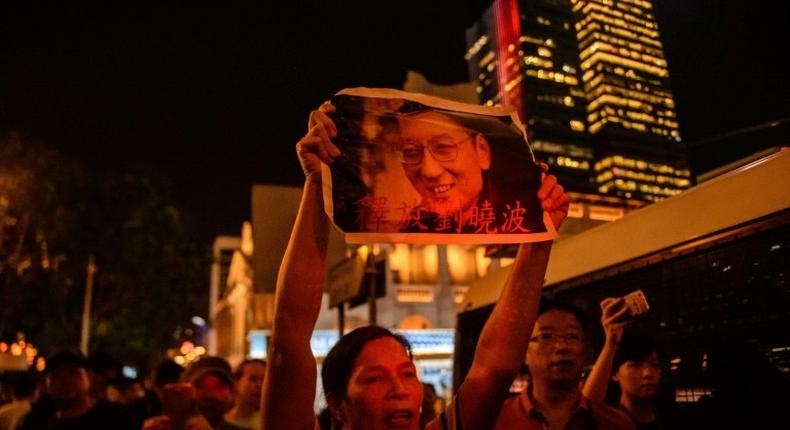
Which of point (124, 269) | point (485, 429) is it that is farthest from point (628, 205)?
point (124, 269)

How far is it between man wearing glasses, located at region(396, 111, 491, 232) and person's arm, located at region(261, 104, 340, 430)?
34 centimetres

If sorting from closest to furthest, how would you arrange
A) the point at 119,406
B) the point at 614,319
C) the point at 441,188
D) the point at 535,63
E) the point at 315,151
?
1. the point at 315,151
2. the point at 441,188
3. the point at 614,319
4. the point at 119,406
5. the point at 535,63

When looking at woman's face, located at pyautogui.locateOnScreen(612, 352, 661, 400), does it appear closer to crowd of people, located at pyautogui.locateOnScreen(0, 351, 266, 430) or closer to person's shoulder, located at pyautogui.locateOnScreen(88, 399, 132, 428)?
crowd of people, located at pyautogui.locateOnScreen(0, 351, 266, 430)

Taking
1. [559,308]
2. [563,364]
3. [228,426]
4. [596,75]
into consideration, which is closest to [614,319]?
[559,308]

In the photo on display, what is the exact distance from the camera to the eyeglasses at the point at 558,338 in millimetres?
2764

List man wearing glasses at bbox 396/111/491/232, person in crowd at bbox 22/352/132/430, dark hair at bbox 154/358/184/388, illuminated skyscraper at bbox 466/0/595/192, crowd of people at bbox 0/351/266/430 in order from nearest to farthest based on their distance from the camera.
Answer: man wearing glasses at bbox 396/111/491/232
crowd of people at bbox 0/351/266/430
person in crowd at bbox 22/352/132/430
illuminated skyscraper at bbox 466/0/595/192
dark hair at bbox 154/358/184/388

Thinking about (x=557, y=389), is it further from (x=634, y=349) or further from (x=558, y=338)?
(x=634, y=349)

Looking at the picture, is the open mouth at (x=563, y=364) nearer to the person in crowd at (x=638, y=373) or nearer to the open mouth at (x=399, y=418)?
the person in crowd at (x=638, y=373)

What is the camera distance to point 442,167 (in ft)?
7.39

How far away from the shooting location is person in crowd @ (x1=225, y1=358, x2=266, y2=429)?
4547 mm

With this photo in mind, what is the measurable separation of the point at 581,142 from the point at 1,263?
1834cm

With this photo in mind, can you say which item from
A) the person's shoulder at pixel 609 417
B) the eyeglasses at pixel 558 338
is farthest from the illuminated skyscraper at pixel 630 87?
the person's shoulder at pixel 609 417

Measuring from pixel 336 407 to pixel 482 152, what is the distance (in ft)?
3.69

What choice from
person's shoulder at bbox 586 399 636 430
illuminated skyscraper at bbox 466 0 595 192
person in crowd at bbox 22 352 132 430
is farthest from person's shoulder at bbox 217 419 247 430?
illuminated skyscraper at bbox 466 0 595 192
